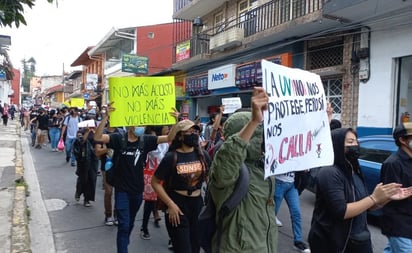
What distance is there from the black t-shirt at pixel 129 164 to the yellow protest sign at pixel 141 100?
0.23 meters

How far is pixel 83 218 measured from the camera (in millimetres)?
6445

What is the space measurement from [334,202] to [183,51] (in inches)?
725

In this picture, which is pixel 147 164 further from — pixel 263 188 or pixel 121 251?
pixel 263 188

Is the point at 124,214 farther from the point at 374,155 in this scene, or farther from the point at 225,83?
the point at 225,83

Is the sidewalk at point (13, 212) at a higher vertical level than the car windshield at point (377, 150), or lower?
lower

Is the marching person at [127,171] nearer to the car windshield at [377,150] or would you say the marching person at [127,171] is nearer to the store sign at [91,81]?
the car windshield at [377,150]

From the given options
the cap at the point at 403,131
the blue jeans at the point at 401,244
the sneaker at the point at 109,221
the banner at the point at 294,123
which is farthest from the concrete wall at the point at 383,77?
the banner at the point at 294,123

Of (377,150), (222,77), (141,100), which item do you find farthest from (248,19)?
(141,100)

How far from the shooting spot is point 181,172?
3607mm

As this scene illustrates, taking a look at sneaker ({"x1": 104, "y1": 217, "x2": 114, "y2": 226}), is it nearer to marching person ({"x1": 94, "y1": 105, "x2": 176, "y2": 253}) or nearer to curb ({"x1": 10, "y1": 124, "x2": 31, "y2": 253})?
curb ({"x1": 10, "y1": 124, "x2": 31, "y2": 253})

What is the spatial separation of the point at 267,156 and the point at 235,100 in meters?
5.75

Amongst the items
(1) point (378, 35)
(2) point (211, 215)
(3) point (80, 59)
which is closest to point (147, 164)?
(2) point (211, 215)

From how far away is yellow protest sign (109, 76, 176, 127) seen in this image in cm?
451

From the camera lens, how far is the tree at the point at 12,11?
3.96m
